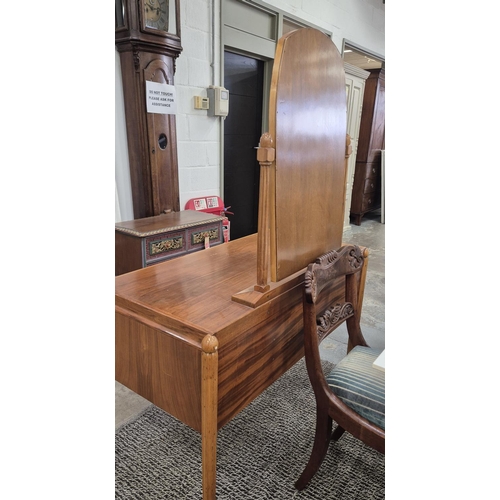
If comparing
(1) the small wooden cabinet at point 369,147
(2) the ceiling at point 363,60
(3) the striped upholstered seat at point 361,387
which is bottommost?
(3) the striped upholstered seat at point 361,387

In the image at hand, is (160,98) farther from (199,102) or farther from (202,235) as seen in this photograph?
(202,235)

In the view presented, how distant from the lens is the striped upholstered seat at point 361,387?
115 centimetres

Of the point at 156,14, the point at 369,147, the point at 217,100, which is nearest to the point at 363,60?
the point at 369,147

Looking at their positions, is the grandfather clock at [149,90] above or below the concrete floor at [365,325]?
above

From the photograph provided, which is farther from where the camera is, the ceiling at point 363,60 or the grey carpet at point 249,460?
the ceiling at point 363,60

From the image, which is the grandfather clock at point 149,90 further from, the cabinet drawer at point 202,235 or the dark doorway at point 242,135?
the dark doorway at point 242,135

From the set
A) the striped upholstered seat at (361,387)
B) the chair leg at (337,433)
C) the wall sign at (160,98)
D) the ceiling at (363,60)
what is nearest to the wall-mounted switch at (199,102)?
the wall sign at (160,98)

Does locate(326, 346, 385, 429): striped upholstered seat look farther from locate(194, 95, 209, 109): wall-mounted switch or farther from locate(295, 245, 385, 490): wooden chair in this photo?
locate(194, 95, 209, 109): wall-mounted switch

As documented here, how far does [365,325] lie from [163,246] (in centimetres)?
149

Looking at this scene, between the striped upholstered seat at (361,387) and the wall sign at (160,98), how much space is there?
198 centimetres

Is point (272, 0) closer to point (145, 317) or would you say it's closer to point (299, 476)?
→ point (145, 317)

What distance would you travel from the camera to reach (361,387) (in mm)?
1218
